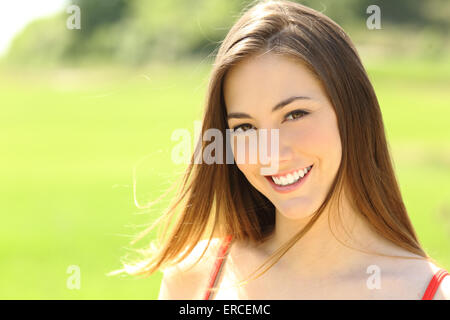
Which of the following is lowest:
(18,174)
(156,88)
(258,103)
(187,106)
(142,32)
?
(258,103)

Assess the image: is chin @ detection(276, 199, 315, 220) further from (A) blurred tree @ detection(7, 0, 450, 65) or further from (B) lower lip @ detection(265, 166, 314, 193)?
(A) blurred tree @ detection(7, 0, 450, 65)

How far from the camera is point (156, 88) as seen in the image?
36062mm

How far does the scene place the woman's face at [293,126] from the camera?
215cm

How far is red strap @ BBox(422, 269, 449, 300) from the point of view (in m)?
1.99

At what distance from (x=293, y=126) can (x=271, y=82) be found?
0.49 feet

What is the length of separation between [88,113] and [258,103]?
28945 millimetres

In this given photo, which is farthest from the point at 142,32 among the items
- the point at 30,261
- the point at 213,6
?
the point at 30,261

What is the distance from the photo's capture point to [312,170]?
7.11 feet

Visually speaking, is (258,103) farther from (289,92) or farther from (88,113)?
(88,113)

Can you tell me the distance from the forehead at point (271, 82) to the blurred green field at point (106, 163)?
0.40 metres
